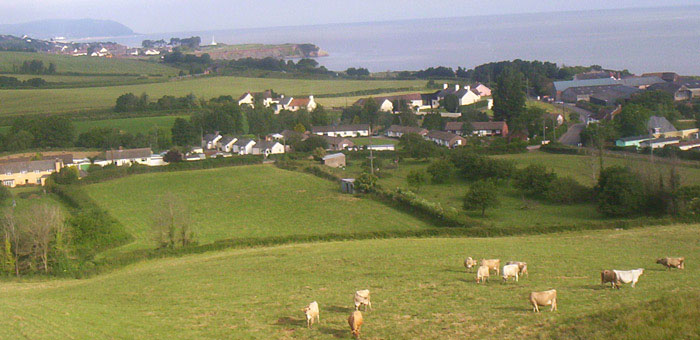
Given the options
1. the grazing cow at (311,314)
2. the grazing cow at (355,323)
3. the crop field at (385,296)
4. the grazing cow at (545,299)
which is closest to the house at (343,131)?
the crop field at (385,296)

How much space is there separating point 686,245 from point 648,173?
10615 mm

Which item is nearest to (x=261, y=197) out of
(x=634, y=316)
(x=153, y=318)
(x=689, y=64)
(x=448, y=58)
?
(x=153, y=318)

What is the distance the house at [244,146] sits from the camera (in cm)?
5147

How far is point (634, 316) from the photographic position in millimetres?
9445

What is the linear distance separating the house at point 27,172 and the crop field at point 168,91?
2683 centimetres

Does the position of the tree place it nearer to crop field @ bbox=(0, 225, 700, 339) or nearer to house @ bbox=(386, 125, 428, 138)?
crop field @ bbox=(0, 225, 700, 339)

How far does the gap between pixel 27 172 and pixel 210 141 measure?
17704 millimetres

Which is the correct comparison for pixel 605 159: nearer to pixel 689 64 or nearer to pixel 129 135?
pixel 129 135

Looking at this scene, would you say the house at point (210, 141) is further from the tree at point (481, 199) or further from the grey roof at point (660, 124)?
the grey roof at point (660, 124)

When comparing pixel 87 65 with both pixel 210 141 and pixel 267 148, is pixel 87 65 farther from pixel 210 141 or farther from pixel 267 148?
pixel 267 148

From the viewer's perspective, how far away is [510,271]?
520 inches

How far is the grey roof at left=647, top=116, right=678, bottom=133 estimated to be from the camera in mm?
46812

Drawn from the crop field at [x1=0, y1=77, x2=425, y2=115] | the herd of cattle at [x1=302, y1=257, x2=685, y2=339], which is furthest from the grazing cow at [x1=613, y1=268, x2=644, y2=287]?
the crop field at [x1=0, y1=77, x2=425, y2=115]

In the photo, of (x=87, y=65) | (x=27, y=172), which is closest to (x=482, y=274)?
(x=27, y=172)
